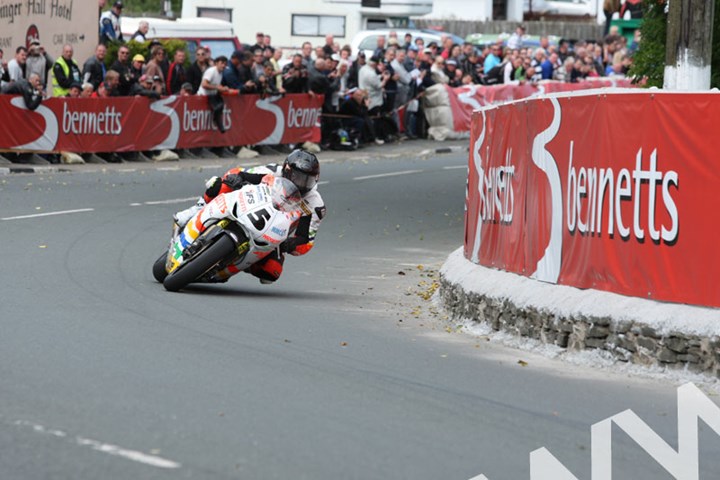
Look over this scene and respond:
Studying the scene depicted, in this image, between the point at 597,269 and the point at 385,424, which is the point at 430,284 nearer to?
the point at 597,269

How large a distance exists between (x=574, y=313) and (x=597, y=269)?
0.40 m

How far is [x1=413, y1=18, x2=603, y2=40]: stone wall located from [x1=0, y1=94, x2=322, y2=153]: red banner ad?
90.4ft

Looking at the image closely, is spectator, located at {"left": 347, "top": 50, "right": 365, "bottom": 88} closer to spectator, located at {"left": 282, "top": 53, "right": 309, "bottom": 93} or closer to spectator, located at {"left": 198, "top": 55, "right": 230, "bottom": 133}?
spectator, located at {"left": 282, "top": 53, "right": 309, "bottom": 93}

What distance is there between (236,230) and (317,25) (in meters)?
34.0

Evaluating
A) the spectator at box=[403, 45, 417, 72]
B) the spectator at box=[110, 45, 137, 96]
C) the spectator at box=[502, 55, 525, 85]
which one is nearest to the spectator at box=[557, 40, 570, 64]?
the spectator at box=[502, 55, 525, 85]

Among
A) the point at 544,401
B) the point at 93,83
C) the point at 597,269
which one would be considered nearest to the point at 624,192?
the point at 597,269

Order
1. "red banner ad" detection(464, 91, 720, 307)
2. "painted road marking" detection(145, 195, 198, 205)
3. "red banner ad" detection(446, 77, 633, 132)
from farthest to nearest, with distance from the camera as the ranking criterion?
1. "red banner ad" detection(446, 77, 633, 132)
2. "painted road marking" detection(145, 195, 198, 205)
3. "red banner ad" detection(464, 91, 720, 307)

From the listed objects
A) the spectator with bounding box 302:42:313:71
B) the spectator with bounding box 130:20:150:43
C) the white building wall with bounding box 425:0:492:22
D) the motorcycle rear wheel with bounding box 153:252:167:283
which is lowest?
the motorcycle rear wheel with bounding box 153:252:167:283

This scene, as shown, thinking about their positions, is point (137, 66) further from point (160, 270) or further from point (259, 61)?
point (160, 270)

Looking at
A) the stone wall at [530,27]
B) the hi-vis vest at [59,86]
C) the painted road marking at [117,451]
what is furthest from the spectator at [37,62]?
the stone wall at [530,27]

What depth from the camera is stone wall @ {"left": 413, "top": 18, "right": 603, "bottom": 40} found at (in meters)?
56.8

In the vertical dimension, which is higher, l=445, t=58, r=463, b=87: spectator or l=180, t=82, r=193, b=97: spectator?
l=445, t=58, r=463, b=87: spectator

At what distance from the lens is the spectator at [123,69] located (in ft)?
82.3

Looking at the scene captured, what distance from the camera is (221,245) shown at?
38.7ft
